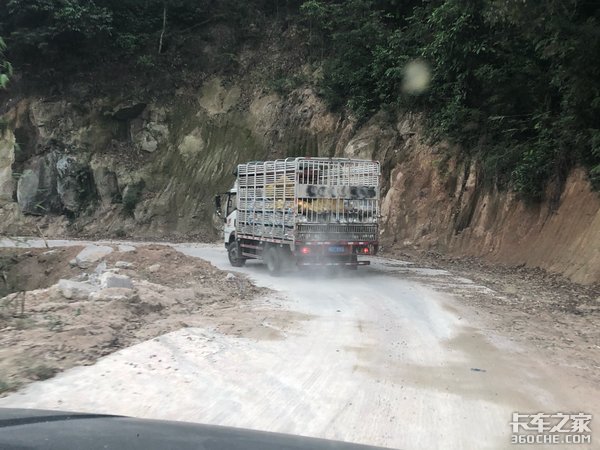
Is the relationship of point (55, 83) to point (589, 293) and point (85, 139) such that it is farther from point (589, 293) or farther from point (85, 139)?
point (589, 293)

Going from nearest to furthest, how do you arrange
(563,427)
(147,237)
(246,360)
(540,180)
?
(563,427)
(246,360)
(540,180)
(147,237)

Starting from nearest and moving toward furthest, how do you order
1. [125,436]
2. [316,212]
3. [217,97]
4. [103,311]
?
1. [125,436]
2. [103,311]
3. [316,212]
4. [217,97]

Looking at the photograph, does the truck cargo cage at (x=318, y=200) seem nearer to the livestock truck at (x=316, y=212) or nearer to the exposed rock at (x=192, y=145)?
the livestock truck at (x=316, y=212)

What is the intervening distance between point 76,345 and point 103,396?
68.3 inches

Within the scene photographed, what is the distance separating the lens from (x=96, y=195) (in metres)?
32.6

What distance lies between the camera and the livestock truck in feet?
48.8

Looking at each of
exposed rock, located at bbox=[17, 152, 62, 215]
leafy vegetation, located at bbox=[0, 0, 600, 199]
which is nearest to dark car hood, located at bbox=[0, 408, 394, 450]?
leafy vegetation, located at bbox=[0, 0, 600, 199]

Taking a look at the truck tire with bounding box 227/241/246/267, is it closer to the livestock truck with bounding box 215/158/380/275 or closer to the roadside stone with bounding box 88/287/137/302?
the livestock truck with bounding box 215/158/380/275

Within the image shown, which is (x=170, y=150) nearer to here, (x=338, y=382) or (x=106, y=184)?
(x=106, y=184)

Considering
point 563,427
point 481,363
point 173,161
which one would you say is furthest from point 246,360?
point 173,161

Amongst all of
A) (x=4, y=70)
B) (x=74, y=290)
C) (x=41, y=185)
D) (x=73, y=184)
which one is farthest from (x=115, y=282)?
(x=41, y=185)

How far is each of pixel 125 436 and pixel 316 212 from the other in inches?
486

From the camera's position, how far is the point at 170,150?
3288cm

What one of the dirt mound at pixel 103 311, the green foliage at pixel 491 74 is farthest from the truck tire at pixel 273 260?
the green foliage at pixel 491 74
